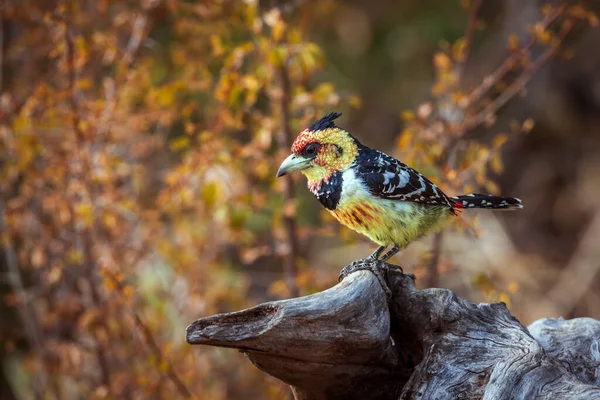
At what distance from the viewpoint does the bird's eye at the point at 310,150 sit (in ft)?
11.1

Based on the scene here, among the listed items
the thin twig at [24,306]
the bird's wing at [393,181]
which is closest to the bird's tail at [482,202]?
the bird's wing at [393,181]

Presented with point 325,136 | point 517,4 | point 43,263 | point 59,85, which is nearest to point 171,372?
point 43,263

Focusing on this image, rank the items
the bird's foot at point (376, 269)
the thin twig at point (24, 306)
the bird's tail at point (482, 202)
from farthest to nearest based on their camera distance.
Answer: the thin twig at point (24, 306), the bird's tail at point (482, 202), the bird's foot at point (376, 269)

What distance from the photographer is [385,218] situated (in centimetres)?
331

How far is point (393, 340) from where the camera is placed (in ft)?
10.1

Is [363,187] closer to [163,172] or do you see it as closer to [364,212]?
[364,212]

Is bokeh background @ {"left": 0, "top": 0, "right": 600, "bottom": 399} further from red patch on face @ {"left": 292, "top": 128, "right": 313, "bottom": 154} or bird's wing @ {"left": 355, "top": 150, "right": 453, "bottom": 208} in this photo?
red patch on face @ {"left": 292, "top": 128, "right": 313, "bottom": 154}

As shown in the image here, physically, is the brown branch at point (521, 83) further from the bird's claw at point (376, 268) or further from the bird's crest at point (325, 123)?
the bird's claw at point (376, 268)

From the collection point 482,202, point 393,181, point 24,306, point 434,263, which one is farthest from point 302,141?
point 24,306

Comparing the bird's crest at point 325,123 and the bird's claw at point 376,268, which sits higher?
the bird's crest at point 325,123

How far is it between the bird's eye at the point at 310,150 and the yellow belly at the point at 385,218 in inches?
11.4

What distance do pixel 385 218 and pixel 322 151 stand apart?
0.44 m

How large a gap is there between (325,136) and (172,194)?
1226 mm

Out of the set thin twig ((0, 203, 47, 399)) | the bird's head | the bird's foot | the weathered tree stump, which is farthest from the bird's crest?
thin twig ((0, 203, 47, 399))
